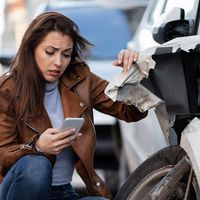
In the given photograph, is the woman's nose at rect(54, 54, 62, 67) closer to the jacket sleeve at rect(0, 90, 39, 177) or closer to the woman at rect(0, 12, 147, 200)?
the woman at rect(0, 12, 147, 200)

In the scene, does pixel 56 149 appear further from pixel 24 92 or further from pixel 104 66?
pixel 104 66

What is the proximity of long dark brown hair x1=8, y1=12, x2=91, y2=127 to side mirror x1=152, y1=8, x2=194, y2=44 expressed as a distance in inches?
27.2

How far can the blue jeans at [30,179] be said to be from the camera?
4027 millimetres

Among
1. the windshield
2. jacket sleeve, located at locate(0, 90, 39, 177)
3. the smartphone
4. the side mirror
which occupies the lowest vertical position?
the windshield

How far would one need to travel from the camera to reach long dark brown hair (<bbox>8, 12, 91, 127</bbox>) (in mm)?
4211

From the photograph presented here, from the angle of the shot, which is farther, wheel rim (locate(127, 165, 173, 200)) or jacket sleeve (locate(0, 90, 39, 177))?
jacket sleeve (locate(0, 90, 39, 177))

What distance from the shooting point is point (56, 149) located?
4.05 meters

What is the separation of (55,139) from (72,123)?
0.10 meters

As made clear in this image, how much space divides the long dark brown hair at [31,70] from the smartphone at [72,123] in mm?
263

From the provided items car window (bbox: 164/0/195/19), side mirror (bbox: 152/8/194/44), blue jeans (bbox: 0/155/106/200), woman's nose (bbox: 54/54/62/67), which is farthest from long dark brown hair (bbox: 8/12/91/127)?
car window (bbox: 164/0/195/19)

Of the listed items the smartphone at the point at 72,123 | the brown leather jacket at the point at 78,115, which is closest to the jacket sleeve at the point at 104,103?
the brown leather jacket at the point at 78,115

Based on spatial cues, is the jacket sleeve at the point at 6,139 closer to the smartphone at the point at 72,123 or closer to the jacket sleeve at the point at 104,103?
the smartphone at the point at 72,123

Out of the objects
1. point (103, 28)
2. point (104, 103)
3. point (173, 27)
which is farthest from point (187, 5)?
point (103, 28)

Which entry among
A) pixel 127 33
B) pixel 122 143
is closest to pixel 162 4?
pixel 122 143
